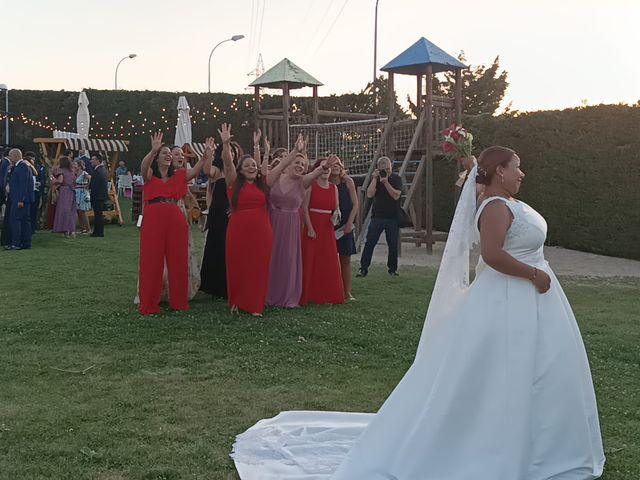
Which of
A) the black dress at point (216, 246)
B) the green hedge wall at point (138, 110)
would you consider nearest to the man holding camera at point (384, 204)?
the black dress at point (216, 246)

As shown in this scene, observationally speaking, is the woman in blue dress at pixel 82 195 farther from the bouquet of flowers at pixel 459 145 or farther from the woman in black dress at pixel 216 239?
the bouquet of flowers at pixel 459 145

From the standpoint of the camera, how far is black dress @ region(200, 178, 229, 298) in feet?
31.9

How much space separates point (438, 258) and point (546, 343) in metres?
11.7

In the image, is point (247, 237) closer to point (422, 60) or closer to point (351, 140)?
point (422, 60)

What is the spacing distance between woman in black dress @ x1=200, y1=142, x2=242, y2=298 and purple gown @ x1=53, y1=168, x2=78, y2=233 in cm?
966

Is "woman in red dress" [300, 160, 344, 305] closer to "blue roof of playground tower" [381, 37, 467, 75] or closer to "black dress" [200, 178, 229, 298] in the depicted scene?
"black dress" [200, 178, 229, 298]

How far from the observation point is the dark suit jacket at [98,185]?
18.7 m

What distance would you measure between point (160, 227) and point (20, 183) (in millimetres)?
8323

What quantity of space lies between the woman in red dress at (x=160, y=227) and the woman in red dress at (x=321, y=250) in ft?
5.05

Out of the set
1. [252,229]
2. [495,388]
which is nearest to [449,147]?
[495,388]

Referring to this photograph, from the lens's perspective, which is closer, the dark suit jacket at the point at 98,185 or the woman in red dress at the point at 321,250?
the woman in red dress at the point at 321,250

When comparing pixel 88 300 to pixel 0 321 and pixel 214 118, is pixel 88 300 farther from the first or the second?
pixel 214 118

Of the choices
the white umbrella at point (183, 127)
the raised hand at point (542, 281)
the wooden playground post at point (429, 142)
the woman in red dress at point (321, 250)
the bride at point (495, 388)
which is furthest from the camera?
the white umbrella at point (183, 127)

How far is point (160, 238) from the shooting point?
8.59 meters
